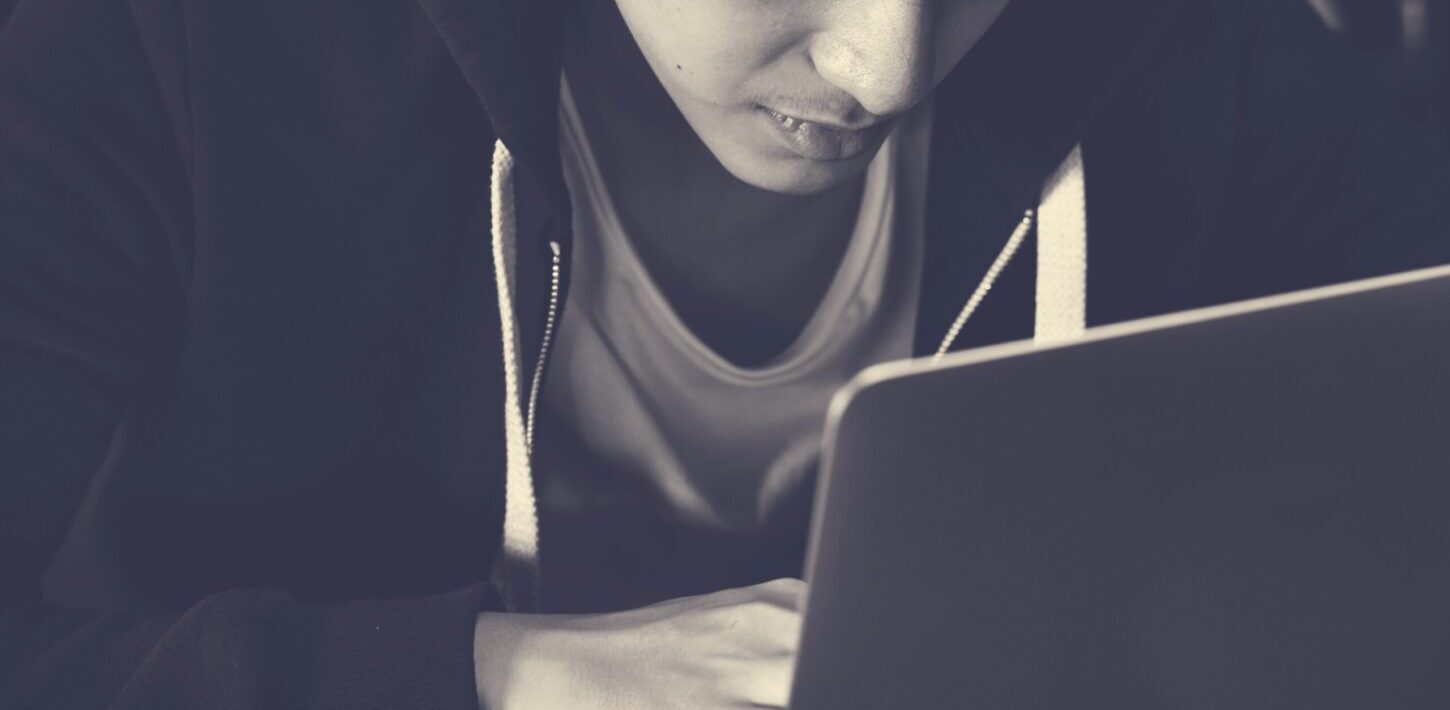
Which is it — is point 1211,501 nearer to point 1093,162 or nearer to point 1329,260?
point 1093,162

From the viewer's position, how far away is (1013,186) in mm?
885

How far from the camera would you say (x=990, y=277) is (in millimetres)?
922

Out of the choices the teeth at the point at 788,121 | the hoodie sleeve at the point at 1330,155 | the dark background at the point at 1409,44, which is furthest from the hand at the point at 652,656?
the dark background at the point at 1409,44

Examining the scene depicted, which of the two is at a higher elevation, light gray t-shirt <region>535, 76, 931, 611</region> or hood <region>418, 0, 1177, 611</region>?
hood <region>418, 0, 1177, 611</region>

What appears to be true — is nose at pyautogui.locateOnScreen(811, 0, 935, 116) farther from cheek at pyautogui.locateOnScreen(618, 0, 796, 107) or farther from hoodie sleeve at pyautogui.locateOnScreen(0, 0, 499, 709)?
hoodie sleeve at pyautogui.locateOnScreen(0, 0, 499, 709)

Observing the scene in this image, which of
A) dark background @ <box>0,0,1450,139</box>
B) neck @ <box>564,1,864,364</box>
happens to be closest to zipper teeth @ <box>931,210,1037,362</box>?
neck @ <box>564,1,864,364</box>

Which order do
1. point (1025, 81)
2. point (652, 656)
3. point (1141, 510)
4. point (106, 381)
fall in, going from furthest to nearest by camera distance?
point (1025, 81) → point (106, 381) → point (652, 656) → point (1141, 510)

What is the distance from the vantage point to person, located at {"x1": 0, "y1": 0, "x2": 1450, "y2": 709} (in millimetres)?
649

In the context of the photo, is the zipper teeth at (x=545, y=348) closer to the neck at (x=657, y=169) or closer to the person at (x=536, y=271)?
the person at (x=536, y=271)

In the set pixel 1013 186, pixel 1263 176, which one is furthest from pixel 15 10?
pixel 1263 176

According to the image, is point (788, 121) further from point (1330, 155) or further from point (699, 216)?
point (1330, 155)

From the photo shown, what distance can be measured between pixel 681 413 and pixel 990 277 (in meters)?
0.25

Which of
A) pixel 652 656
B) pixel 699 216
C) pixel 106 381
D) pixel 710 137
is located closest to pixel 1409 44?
pixel 699 216

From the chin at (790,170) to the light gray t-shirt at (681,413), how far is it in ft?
0.50
